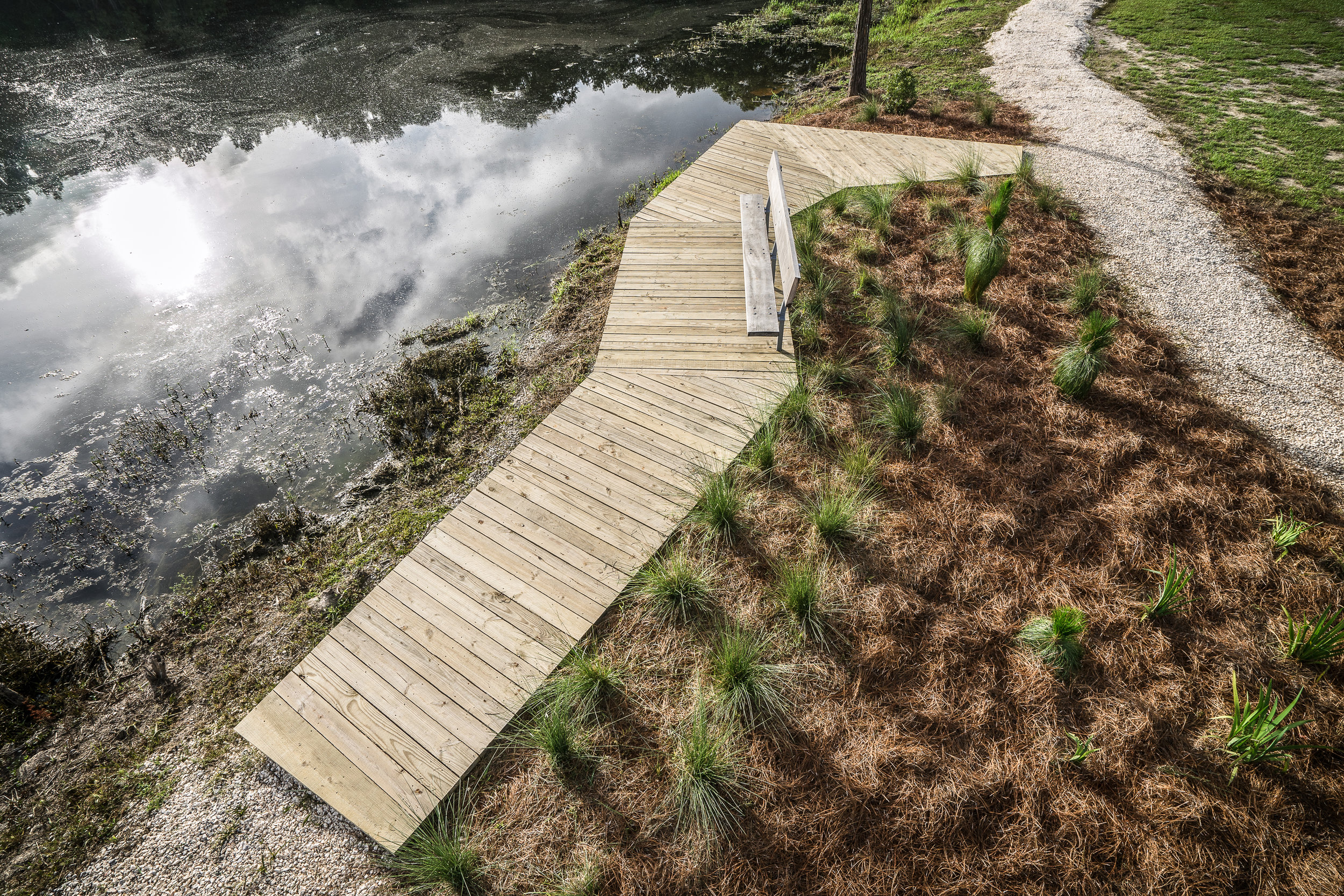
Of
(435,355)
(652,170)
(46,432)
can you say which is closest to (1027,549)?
(435,355)

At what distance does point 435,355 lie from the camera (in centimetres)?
769

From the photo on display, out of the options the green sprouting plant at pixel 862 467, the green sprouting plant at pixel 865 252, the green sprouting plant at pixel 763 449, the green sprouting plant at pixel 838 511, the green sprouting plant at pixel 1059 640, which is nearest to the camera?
the green sprouting plant at pixel 1059 640

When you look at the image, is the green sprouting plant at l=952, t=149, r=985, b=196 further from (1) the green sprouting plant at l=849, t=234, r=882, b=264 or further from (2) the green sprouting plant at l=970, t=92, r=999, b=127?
(1) the green sprouting plant at l=849, t=234, r=882, b=264

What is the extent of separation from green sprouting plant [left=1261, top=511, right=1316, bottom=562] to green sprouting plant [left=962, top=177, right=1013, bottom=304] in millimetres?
3193

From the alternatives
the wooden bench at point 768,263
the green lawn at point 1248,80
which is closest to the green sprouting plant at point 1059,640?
the wooden bench at point 768,263

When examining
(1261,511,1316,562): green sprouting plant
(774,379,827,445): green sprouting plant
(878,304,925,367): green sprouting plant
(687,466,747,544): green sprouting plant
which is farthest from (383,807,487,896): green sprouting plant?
(1261,511,1316,562): green sprouting plant

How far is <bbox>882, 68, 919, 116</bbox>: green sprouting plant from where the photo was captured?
35.3ft

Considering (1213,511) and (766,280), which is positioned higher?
(766,280)

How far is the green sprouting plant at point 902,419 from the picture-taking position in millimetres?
5176

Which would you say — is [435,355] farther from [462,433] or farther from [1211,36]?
[1211,36]

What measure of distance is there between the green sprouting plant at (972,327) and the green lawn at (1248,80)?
5769 mm

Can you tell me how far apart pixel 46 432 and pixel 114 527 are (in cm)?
230

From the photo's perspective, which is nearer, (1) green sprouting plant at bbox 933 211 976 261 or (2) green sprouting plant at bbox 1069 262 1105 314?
(2) green sprouting plant at bbox 1069 262 1105 314

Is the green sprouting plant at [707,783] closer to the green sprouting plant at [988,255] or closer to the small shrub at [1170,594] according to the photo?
the small shrub at [1170,594]
